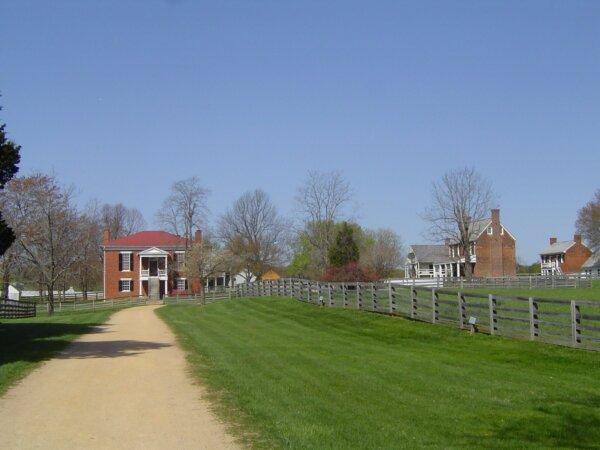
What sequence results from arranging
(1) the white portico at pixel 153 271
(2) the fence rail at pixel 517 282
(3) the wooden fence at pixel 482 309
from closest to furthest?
(3) the wooden fence at pixel 482 309
(2) the fence rail at pixel 517 282
(1) the white portico at pixel 153 271

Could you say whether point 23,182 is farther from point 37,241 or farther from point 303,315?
point 303,315

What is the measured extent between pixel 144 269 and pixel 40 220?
83.7ft

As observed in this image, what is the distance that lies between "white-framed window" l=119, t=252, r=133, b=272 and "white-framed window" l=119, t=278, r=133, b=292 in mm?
1084

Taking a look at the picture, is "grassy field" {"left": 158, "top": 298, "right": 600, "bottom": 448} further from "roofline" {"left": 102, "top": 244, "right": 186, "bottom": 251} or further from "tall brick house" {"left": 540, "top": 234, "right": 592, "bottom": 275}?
"tall brick house" {"left": 540, "top": 234, "right": 592, "bottom": 275}

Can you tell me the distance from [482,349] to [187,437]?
1094 cm

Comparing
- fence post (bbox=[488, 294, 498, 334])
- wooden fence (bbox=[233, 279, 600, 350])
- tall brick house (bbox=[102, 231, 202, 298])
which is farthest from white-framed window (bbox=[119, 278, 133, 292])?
fence post (bbox=[488, 294, 498, 334])

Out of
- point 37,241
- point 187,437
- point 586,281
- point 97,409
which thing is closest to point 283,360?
point 97,409

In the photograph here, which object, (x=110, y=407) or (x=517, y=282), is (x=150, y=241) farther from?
(x=110, y=407)

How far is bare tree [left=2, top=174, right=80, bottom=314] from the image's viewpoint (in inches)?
2098

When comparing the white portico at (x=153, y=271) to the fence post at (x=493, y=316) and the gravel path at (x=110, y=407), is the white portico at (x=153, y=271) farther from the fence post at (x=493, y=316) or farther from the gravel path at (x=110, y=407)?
the fence post at (x=493, y=316)

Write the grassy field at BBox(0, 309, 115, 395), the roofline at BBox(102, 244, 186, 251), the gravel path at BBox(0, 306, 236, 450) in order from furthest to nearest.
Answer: the roofline at BBox(102, 244, 186, 251) → the grassy field at BBox(0, 309, 115, 395) → the gravel path at BBox(0, 306, 236, 450)

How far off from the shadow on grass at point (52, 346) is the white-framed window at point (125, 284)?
51.8m

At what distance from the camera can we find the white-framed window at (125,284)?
79250mm

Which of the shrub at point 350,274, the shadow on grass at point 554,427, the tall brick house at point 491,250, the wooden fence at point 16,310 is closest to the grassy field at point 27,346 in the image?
the shadow on grass at point 554,427
